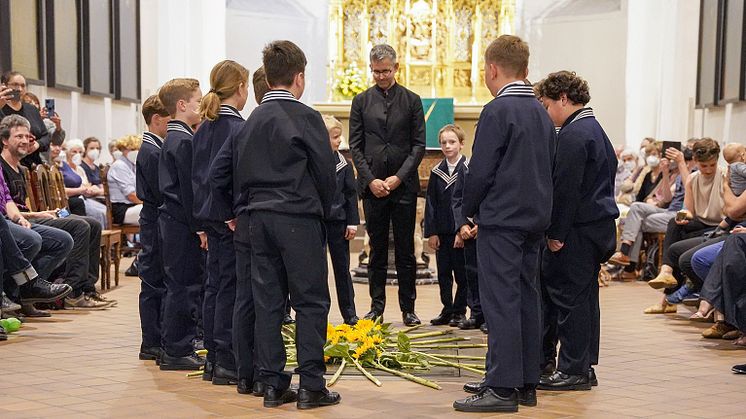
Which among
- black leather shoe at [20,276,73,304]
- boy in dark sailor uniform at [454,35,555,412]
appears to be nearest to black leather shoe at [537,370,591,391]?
boy in dark sailor uniform at [454,35,555,412]

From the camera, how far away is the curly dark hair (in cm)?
514

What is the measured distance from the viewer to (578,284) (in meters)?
5.06

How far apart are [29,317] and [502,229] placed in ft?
14.3

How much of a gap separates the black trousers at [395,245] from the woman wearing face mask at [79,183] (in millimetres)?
3146

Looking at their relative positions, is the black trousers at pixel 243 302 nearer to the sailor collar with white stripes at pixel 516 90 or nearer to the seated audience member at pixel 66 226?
the sailor collar with white stripes at pixel 516 90

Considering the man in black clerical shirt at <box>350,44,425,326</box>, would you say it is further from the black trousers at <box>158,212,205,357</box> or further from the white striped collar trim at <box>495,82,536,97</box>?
the white striped collar trim at <box>495,82,536,97</box>

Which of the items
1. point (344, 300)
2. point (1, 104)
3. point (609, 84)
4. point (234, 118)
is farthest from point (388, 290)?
point (609, 84)

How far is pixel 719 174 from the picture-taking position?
8.23 metres

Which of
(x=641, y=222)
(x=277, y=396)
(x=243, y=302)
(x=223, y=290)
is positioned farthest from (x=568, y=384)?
(x=641, y=222)

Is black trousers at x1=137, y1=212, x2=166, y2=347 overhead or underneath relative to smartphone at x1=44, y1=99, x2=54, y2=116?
underneath

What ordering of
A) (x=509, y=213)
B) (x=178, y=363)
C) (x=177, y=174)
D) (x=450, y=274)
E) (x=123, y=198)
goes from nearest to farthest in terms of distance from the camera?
(x=509, y=213) → (x=177, y=174) → (x=178, y=363) → (x=450, y=274) → (x=123, y=198)

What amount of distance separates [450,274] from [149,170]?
2.45 meters

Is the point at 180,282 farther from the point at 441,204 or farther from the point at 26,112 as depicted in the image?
the point at 26,112

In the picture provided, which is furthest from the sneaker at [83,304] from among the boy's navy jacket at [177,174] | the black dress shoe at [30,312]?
the boy's navy jacket at [177,174]
